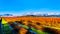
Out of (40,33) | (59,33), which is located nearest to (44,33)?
(40,33)

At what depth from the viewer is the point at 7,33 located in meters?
24.2

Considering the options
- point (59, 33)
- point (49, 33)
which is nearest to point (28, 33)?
point (49, 33)

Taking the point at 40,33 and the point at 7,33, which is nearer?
the point at 40,33

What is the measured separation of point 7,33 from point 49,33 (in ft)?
18.3

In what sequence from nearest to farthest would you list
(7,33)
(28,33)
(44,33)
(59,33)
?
(59,33) < (28,33) < (44,33) < (7,33)

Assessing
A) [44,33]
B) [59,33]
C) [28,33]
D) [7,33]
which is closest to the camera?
[59,33]

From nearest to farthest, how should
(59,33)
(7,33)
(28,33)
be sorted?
1. (59,33)
2. (28,33)
3. (7,33)

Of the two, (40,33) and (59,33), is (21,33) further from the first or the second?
(59,33)

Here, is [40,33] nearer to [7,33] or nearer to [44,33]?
[44,33]

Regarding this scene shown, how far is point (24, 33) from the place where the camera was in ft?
67.7

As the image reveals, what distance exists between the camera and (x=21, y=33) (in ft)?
68.5

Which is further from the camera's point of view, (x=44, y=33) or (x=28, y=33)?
(x=44, y=33)

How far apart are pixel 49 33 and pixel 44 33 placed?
926 mm

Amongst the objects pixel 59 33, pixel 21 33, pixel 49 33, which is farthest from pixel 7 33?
pixel 59 33
